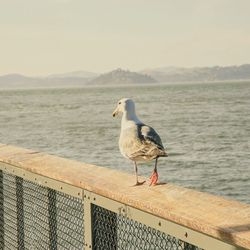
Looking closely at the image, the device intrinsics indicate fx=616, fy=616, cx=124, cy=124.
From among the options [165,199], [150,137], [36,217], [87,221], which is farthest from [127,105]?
[165,199]

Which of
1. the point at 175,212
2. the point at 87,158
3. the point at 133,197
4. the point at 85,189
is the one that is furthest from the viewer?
the point at 87,158

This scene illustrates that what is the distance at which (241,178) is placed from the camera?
30.2m

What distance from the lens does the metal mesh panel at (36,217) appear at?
12.0 feet

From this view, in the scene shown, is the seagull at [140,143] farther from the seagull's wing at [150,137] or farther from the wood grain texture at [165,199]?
the wood grain texture at [165,199]

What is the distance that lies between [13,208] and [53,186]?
768 mm

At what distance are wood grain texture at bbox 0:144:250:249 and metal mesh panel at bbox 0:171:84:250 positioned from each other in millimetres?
167

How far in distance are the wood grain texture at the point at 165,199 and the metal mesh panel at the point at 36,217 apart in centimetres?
17

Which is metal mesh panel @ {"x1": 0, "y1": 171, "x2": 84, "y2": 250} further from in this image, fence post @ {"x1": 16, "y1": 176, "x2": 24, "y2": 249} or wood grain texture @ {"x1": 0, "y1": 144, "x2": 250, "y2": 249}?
wood grain texture @ {"x1": 0, "y1": 144, "x2": 250, "y2": 249}

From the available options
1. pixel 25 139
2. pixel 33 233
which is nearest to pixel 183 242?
pixel 33 233

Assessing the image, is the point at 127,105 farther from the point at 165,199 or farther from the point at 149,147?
the point at 165,199

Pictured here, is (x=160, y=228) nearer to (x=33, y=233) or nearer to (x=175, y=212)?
(x=175, y=212)

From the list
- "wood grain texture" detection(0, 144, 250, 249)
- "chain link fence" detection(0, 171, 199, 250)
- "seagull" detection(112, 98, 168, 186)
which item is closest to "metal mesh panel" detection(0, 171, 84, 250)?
"chain link fence" detection(0, 171, 199, 250)

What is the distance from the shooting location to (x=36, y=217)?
13.0ft

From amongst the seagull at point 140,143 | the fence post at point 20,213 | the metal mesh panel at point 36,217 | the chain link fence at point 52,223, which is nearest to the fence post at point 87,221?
the chain link fence at point 52,223
